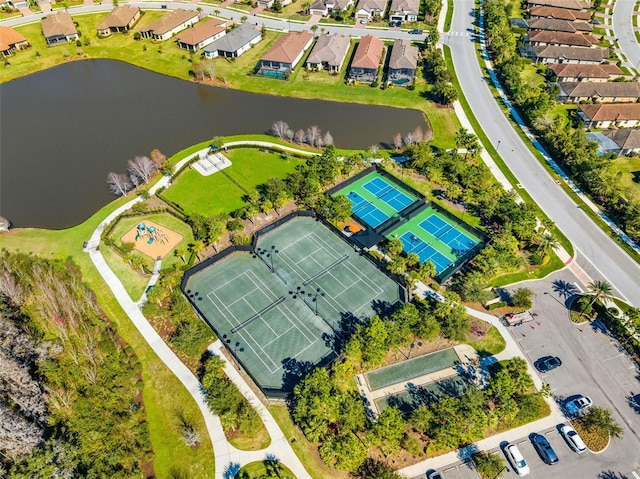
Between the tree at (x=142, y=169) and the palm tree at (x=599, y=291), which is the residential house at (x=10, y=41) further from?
the palm tree at (x=599, y=291)

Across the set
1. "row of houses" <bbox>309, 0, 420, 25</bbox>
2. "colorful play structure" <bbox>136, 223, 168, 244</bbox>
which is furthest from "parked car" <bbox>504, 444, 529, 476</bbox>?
"row of houses" <bbox>309, 0, 420, 25</bbox>

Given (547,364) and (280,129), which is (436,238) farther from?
(280,129)

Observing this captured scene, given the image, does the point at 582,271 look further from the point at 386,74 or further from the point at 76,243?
Result: the point at 76,243

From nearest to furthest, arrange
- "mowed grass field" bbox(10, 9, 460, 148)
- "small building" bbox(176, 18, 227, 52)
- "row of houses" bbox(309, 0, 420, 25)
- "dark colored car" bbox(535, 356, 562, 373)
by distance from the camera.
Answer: "dark colored car" bbox(535, 356, 562, 373), "mowed grass field" bbox(10, 9, 460, 148), "small building" bbox(176, 18, 227, 52), "row of houses" bbox(309, 0, 420, 25)

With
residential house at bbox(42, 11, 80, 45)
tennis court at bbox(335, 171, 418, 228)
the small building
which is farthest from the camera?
residential house at bbox(42, 11, 80, 45)

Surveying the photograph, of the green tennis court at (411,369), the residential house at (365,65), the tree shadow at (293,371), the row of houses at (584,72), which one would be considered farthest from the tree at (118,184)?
the row of houses at (584,72)

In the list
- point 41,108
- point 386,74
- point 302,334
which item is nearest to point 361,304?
point 302,334

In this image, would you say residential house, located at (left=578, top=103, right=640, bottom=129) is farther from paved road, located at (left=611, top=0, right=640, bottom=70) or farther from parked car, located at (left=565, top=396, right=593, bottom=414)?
parked car, located at (left=565, top=396, right=593, bottom=414)

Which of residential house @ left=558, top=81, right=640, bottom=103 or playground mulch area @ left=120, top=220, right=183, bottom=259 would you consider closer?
playground mulch area @ left=120, top=220, right=183, bottom=259
